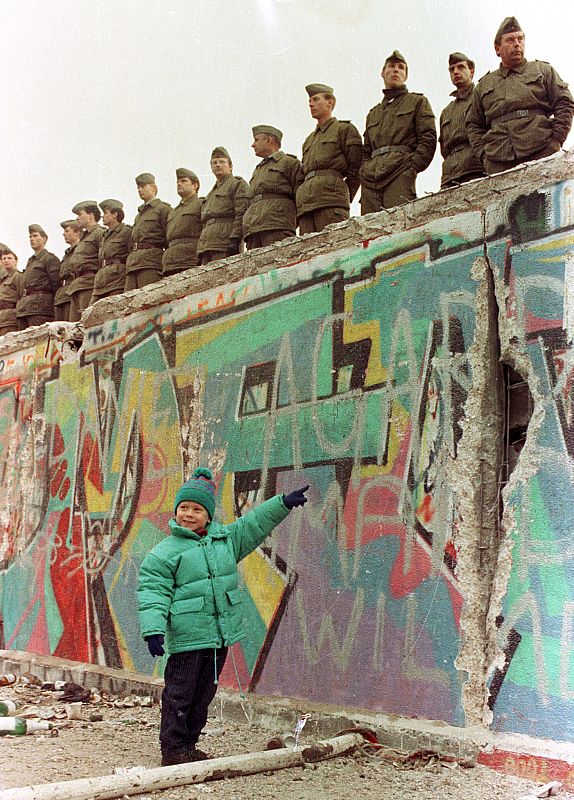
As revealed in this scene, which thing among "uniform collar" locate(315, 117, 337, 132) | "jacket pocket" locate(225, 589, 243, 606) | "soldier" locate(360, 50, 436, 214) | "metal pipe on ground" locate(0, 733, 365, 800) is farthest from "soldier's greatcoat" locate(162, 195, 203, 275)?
"metal pipe on ground" locate(0, 733, 365, 800)

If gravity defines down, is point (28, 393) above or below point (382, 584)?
above

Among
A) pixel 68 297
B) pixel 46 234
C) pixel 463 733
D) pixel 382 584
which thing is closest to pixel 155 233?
pixel 68 297

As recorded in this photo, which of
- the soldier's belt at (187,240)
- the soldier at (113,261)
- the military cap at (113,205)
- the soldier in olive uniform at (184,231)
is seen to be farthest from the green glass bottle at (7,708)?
the military cap at (113,205)

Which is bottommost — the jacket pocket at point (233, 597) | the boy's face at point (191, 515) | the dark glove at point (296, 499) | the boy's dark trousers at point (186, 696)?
the boy's dark trousers at point (186, 696)

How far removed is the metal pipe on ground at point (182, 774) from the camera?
3.46 metres

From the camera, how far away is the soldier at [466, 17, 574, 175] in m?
5.22

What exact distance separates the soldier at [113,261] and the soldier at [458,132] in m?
3.58

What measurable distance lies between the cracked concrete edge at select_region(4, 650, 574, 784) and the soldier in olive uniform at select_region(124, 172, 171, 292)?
338cm

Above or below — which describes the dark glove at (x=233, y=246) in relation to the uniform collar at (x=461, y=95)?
below

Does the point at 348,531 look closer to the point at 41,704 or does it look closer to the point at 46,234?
the point at 41,704

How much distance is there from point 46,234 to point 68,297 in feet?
3.77

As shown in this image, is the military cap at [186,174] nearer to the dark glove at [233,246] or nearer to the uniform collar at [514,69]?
the dark glove at [233,246]

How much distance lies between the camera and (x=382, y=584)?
470 cm

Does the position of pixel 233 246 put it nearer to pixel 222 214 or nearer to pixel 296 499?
pixel 222 214
